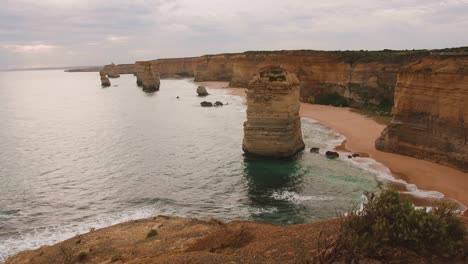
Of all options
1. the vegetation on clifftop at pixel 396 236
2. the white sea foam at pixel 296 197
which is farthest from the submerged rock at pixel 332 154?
the vegetation on clifftop at pixel 396 236

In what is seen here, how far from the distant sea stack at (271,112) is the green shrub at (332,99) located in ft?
101

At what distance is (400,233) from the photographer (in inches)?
349

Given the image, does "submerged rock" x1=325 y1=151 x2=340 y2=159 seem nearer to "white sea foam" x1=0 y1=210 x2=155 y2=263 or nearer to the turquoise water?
the turquoise water

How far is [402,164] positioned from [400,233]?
2209 cm

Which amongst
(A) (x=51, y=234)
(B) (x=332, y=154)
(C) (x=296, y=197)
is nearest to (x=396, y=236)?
(C) (x=296, y=197)

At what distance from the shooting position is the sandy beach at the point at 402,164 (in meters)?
24.0

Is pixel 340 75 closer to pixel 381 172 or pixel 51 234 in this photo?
pixel 381 172

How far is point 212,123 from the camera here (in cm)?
5166

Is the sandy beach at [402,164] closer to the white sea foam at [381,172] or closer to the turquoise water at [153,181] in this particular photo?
the white sea foam at [381,172]

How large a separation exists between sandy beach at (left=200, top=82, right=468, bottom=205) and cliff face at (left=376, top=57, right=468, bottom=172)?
3.12ft

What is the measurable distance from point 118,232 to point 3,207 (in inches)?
456

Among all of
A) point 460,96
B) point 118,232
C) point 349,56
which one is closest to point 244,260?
point 118,232

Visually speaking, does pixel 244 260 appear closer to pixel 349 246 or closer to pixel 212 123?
pixel 349 246

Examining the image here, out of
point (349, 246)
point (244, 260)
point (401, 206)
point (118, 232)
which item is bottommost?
point (118, 232)
